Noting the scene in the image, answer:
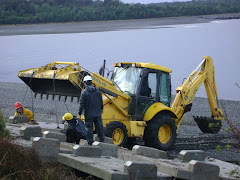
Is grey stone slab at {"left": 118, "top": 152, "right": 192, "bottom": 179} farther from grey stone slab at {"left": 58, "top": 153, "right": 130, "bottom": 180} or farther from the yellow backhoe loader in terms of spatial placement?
the yellow backhoe loader

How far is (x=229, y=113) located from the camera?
24.8 meters

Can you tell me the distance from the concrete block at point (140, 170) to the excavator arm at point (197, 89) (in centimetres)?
645

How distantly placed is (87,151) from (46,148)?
780 millimetres

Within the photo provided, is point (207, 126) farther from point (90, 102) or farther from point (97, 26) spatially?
point (97, 26)

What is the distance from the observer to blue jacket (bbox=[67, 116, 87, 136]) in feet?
40.4

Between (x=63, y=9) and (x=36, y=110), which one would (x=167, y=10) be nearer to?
(x=63, y=9)

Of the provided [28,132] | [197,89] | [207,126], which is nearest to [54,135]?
[28,132]

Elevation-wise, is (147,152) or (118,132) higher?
(147,152)

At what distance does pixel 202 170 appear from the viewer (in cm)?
998

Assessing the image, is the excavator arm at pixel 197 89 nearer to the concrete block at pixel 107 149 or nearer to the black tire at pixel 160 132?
the black tire at pixel 160 132

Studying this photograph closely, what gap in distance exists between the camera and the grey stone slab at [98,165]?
886 cm

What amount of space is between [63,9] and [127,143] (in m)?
64.9

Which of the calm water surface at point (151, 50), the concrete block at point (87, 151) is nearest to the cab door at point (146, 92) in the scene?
the concrete block at point (87, 151)

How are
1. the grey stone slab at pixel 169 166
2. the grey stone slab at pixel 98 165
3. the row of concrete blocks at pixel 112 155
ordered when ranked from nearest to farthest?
the grey stone slab at pixel 98 165
the row of concrete blocks at pixel 112 155
the grey stone slab at pixel 169 166
